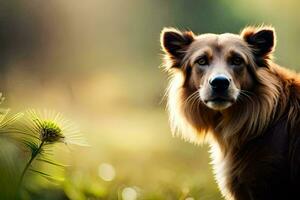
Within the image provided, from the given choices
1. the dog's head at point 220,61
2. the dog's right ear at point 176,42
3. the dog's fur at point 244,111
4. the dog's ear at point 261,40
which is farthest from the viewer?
the dog's right ear at point 176,42

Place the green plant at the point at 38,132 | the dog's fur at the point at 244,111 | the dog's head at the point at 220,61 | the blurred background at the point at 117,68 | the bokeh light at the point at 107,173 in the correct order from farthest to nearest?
Answer: 1. the blurred background at the point at 117,68
2. the bokeh light at the point at 107,173
3. the dog's head at the point at 220,61
4. the dog's fur at the point at 244,111
5. the green plant at the point at 38,132

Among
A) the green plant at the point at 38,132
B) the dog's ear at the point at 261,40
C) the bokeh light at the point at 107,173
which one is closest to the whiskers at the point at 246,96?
the dog's ear at the point at 261,40

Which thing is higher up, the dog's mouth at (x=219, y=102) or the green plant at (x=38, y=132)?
the green plant at (x=38, y=132)

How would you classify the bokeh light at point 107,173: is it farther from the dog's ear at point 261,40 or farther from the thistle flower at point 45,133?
the thistle flower at point 45,133

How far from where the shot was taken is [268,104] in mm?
3826

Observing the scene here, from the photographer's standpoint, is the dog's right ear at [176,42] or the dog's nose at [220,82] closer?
the dog's nose at [220,82]

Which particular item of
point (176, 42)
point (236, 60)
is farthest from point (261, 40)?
point (176, 42)

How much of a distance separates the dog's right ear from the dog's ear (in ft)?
1.11

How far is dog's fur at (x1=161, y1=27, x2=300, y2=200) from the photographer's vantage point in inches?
141

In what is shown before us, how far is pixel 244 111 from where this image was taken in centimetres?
392

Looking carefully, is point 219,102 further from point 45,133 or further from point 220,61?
point 45,133

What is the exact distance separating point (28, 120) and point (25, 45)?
21.1 feet

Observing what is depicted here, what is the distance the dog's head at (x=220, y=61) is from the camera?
3.72m

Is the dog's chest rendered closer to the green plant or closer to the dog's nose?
the dog's nose
